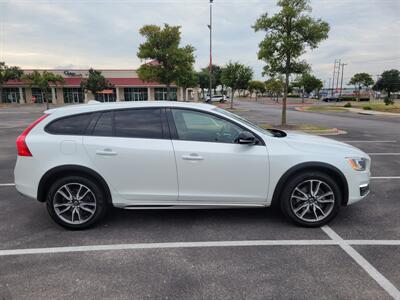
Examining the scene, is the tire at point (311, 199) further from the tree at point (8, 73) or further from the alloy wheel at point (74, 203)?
the tree at point (8, 73)

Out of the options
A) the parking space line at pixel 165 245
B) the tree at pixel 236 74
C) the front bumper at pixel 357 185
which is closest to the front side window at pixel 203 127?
the parking space line at pixel 165 245

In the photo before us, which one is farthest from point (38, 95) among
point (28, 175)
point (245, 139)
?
point (245, 139)

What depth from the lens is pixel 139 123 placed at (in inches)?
154

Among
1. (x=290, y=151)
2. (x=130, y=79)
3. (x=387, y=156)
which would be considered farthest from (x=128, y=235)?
(x=130, y=79)

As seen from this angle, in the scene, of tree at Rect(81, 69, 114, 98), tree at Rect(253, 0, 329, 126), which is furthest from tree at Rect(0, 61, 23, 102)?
tree at Rect(253, 0, 329, 126)

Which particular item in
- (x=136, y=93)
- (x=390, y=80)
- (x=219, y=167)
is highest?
(x=390, y=80)

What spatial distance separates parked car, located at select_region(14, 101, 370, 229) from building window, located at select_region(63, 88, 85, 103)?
55.8m

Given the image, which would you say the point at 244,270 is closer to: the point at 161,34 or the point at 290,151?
the point at 290,151

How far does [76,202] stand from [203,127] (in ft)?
6.39

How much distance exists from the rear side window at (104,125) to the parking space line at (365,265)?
3125 millimetres

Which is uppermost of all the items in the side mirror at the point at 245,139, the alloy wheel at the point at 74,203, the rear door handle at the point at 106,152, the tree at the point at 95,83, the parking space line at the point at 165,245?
the tree at the point at 95,83

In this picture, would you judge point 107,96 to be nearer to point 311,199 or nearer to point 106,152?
point 106,152

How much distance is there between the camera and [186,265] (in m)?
3.12

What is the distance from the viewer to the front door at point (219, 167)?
12.3 feet
